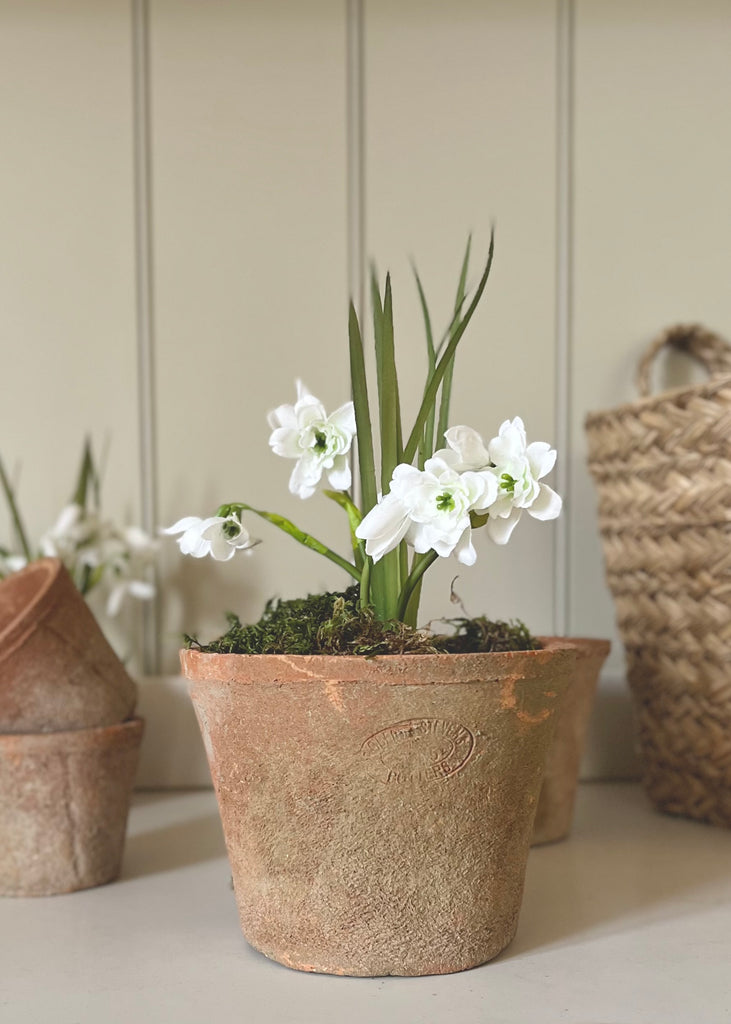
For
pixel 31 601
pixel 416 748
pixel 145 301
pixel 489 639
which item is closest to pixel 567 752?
pixel 489 639

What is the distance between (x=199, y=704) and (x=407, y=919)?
18 cm

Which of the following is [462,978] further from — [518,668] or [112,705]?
[112,705]

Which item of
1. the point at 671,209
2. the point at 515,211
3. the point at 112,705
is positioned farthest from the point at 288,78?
the point at 112,705

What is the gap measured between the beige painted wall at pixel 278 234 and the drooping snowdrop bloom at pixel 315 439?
49cm

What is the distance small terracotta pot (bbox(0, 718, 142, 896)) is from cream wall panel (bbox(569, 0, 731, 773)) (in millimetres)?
623

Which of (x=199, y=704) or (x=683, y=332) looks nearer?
(x=199, y=704)

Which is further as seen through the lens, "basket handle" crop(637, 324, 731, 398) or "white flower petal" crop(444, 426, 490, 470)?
"basket handle" crop(637, 324, 731, 398)

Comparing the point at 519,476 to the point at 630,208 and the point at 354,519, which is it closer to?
the point at 354,519

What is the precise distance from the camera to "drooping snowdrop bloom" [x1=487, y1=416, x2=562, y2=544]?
0.57m

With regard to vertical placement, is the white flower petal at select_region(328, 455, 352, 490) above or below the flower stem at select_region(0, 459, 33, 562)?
above

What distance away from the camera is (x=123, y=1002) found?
0.56 metres

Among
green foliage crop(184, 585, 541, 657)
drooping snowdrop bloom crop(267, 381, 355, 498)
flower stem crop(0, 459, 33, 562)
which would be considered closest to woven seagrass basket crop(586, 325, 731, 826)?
green foliage crop(184, 585, 541, 657)

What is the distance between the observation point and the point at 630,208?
1.18 m

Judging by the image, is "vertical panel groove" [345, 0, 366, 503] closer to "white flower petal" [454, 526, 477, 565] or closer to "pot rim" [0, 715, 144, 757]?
"pot rim" [0, 715, 144, 757]
